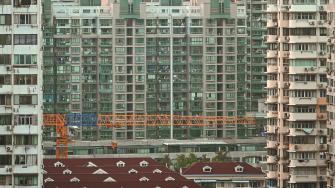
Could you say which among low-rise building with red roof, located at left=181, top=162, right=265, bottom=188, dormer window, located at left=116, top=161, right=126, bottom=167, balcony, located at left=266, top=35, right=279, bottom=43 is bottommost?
low-rise building with red roof, located at left=181, top=162, right=265, bottom=188

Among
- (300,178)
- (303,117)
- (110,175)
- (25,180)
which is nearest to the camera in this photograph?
(25,180)

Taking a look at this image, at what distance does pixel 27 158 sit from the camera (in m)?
94.6

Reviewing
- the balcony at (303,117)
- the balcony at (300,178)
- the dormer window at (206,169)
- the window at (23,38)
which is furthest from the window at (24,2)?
the dormer window at (206,169)

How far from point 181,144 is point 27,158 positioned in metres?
101

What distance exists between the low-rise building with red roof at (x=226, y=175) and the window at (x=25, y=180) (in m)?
59.2

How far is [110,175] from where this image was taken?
135 m

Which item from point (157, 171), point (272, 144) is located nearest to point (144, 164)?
point (157, 171)

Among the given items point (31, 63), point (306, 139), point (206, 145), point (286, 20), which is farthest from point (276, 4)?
point (206, 145)

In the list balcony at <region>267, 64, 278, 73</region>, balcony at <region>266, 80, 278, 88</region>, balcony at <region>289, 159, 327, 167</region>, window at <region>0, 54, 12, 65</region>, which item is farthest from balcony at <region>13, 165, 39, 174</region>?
balcony at <region>267, 64, 278, 73</region>

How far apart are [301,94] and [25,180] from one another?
94.3ft

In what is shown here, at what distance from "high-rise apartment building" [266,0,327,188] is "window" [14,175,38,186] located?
26.7 meters

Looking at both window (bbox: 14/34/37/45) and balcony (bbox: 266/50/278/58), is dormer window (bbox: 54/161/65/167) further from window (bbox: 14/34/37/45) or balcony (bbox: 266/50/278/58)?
window (bbox: 14/34/37/45)

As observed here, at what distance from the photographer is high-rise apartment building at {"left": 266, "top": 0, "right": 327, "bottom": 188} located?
11706cm

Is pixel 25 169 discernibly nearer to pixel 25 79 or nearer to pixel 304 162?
pixel 25 79
